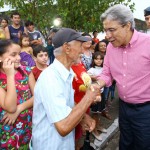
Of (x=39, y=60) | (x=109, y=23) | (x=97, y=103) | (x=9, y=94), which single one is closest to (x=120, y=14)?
(x=109, y=23)

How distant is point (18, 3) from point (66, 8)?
1614 millimetres

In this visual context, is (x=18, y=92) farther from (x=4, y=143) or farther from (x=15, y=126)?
(x=4, y=143)

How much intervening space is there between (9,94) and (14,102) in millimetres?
94

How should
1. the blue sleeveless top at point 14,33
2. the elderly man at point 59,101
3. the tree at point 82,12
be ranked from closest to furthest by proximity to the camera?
the elderly man at point 59,101 → the blue sleeveless top at point 14,33 → the tree at point 82,12

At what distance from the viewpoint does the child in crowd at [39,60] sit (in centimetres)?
421

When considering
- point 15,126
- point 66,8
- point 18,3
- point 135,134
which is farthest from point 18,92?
point 18,3

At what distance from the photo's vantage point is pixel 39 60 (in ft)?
14.8

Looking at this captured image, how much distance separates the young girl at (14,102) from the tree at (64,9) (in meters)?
5.16

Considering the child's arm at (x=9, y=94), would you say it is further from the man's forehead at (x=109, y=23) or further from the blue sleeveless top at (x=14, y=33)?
the blue sleeveless top at (x=14, y=33)

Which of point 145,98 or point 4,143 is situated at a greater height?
point 145,98

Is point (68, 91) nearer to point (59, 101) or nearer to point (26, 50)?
point (59, 101)

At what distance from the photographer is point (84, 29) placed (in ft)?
26.9

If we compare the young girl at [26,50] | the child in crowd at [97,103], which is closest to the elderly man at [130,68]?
the child in crowd at [97,103]

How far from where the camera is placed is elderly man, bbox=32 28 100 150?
1957 millimetres
